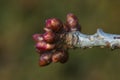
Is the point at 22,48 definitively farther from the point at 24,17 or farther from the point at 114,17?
the point at 114,17

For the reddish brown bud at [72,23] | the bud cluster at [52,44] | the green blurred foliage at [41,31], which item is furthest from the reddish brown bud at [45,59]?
the green blurred foliage at [41,31]

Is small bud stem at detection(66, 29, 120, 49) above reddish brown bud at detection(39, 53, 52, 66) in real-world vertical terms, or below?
above

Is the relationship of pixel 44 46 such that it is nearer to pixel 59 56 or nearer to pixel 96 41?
pixel 59 56

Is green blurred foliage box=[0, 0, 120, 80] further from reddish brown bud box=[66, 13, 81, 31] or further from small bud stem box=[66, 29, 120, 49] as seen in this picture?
small bud stem box=[66, 29, 120, 49]

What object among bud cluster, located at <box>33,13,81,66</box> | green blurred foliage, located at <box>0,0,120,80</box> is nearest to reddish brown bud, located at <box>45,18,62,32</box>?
bud cluster, located at <box>33,13,81,66</box>

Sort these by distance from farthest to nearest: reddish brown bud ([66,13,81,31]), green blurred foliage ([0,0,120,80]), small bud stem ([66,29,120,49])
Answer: green blurred foliage ([0,0,120,80])
reddish brown bud ([66,13,81,31])
small bud stem ([66,29,120,49])

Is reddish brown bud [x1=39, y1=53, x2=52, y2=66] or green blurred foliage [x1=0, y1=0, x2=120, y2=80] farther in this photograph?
green blurred foliage [x1=0, y1=0, x2=120, y2=80]

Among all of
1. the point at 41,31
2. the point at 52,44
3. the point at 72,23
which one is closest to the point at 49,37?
the point at 52,44

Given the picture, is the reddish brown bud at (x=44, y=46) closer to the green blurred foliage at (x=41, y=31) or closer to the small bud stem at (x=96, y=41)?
Result: the small bud stem at (x=96, y=41)

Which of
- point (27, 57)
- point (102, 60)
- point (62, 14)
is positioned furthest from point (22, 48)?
point (102, 60)
